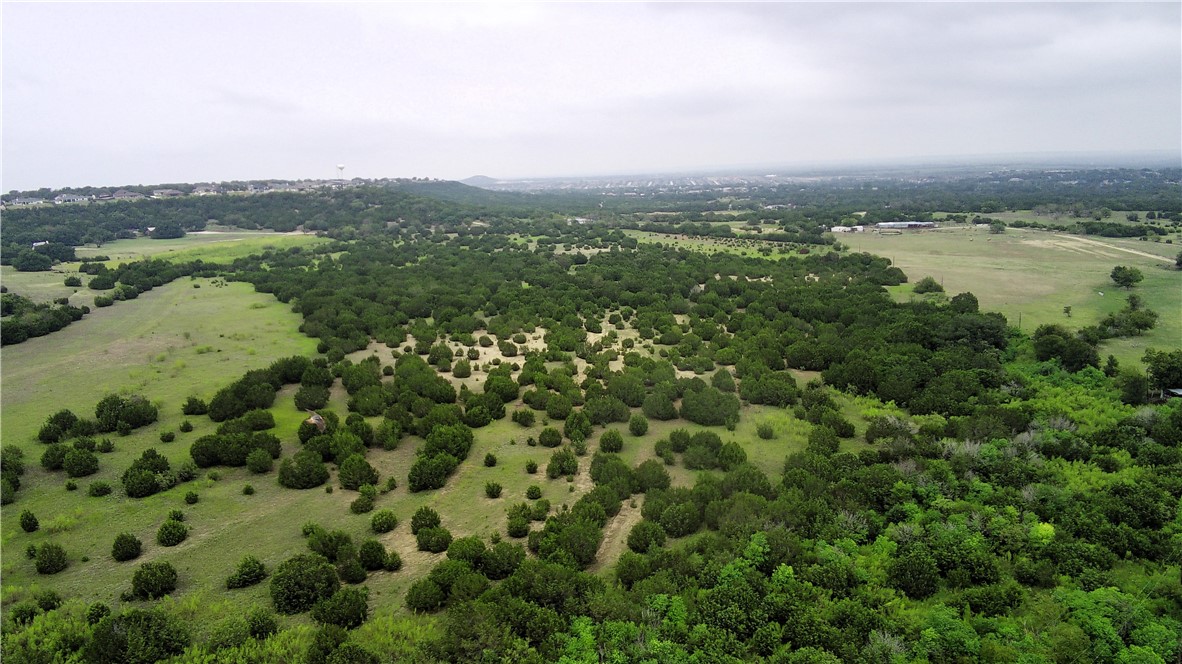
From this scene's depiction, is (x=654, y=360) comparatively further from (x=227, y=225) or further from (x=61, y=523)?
(x=227, y=225)

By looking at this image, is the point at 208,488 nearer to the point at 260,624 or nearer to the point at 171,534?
the point at 171,534

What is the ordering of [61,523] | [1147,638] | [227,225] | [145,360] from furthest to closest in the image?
[227,225], [145,360], [61,523], [1147,638]

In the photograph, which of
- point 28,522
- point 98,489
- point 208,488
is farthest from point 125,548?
point 98,489

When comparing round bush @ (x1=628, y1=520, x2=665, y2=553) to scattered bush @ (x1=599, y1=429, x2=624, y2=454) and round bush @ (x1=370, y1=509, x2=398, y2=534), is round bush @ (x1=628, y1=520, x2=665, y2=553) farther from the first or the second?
round bush @ (x1=370, y1=509, x2=398, y2=534)

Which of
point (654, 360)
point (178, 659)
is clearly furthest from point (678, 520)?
point (654, 360)

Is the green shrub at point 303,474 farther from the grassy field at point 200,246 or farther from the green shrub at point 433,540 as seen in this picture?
the grassy field at point 200,246

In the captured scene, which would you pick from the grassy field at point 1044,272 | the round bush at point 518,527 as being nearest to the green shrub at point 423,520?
the round bush at point 518,527
